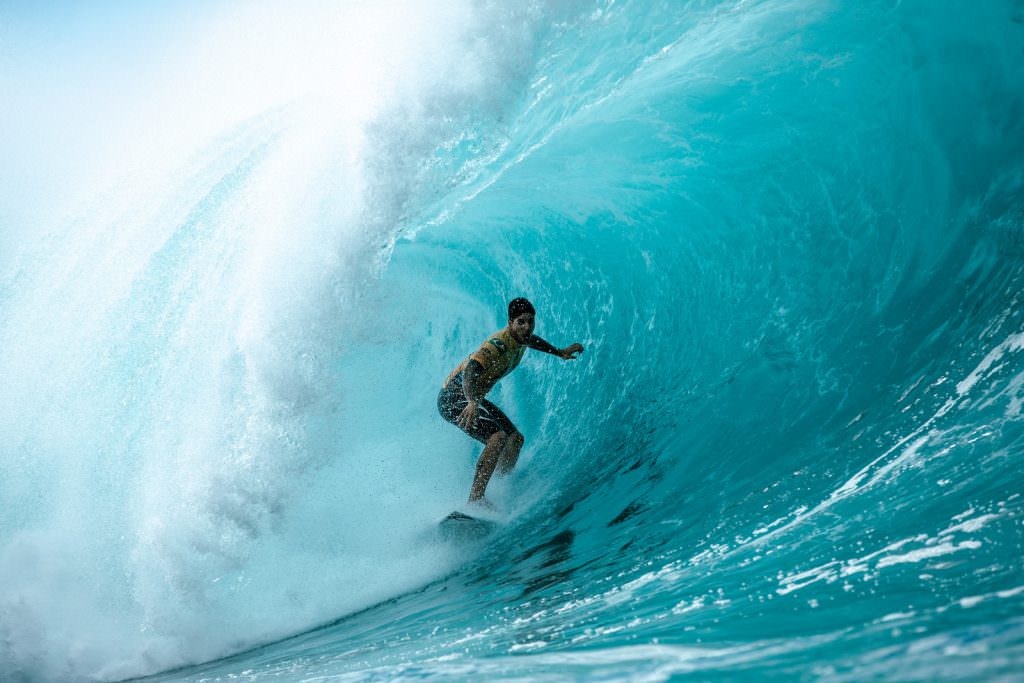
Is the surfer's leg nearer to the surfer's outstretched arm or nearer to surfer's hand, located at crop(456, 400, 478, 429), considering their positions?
surfer's hand, located at crop(456, 400, 478, 429)

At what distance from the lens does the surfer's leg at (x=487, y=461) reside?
4730mm

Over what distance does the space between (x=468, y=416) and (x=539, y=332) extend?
227 centimetres

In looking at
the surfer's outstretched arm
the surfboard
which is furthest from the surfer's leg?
the surfer's outstretched arm

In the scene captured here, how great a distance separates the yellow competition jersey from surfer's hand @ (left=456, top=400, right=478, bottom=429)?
8 centimetres

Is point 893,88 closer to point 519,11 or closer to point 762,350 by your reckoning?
point 762,350

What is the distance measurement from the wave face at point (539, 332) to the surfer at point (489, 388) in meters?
0.42

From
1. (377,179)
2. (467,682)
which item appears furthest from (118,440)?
(467,682)

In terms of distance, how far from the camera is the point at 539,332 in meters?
6.76

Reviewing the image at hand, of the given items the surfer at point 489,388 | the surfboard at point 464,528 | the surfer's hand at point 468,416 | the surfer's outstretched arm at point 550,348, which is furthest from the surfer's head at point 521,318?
the surfboard at point 464,528

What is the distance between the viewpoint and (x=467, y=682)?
2854 millimetres

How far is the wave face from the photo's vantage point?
3.85m

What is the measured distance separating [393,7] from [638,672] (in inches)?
224

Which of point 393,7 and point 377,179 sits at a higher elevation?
point 393,7

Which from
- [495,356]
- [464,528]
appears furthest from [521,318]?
[464,528]
